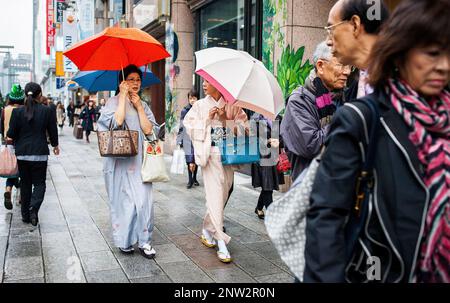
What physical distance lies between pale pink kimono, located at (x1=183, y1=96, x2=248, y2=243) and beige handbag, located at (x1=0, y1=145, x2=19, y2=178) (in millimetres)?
3333

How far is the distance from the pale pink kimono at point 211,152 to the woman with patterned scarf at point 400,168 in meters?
3.14

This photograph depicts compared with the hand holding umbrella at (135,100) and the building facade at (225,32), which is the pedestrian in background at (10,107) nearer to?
the hand holding umbrella at (135,100)

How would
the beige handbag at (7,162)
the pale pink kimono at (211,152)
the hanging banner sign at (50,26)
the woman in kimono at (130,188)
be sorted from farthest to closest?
the hanging banner sign at (50,26) < the beige handbag at (7,162) < the woman in kimono at (130,188) < the pale pink kimono at (211,152)

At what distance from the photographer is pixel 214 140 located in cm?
475

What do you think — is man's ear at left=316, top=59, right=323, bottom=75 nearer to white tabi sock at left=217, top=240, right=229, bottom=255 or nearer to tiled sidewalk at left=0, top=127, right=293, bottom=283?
tiled sidewalk at left=0, top=127, right=293, bottom=283

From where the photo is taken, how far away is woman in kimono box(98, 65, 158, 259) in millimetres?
4754

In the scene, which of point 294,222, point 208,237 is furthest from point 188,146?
point 294,222

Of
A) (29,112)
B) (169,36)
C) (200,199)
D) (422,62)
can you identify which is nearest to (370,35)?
(422,62)

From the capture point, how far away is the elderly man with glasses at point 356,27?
1.90 m

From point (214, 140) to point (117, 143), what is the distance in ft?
3.28

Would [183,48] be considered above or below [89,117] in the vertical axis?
above

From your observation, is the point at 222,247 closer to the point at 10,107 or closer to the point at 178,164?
the point at 178,164

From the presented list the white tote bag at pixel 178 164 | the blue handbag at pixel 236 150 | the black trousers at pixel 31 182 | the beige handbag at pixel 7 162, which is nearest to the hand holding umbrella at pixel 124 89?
the blue handbag at pixel 236 150

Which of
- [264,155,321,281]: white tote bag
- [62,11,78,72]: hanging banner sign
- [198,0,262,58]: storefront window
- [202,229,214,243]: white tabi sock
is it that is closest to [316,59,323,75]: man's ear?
[264,155,321,281]: white tote bag
